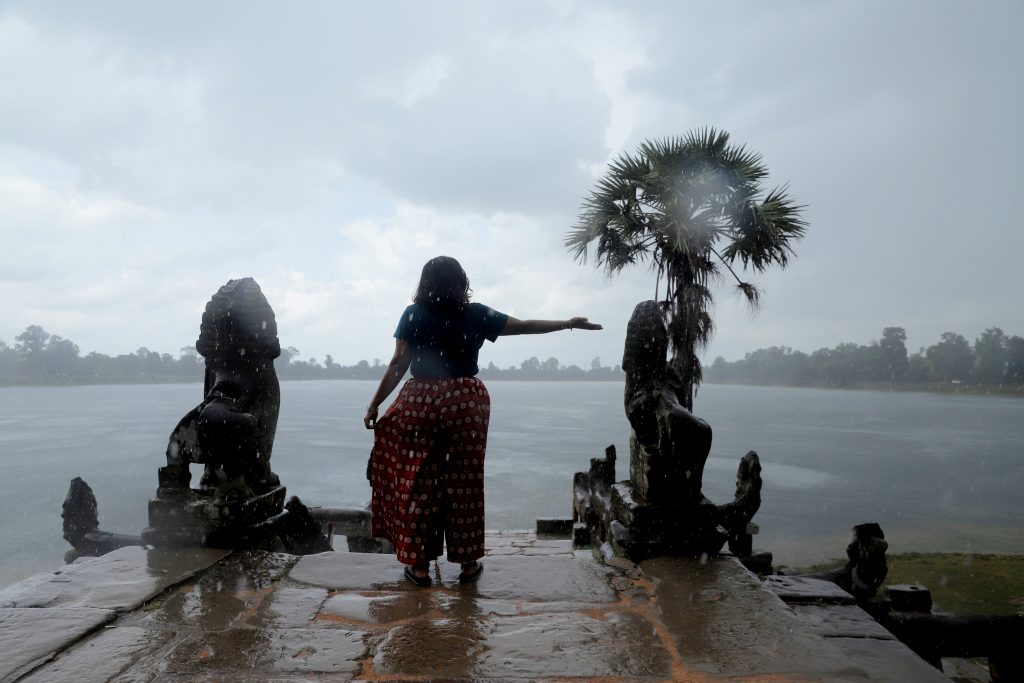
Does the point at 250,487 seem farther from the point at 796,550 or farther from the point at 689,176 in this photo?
the point at 796,550

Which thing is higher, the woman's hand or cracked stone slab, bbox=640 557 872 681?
the woman's hand

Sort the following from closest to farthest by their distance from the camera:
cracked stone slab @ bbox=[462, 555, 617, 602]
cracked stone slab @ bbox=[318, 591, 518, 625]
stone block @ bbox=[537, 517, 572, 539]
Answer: cracked stone slab @ bbox=[318, 591, 518, 625]
cracked stone slab @ bbox=[462, 555, 617, 602]
stone block @ bbox=[537, 517, 572, 539]

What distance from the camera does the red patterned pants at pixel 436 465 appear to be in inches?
117

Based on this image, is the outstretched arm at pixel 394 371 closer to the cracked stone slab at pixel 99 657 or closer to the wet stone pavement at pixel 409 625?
the wet stone pavement at pixel 409 625

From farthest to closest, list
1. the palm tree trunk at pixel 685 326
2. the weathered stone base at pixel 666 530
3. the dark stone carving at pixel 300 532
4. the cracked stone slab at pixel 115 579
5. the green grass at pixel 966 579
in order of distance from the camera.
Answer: the green grass at pixel 966 579 < the palm tree trunk at pixel 685 326 < the dark stone carving at pixel 300 532 < the weathered stone base at pixel 666 530 < the cracked stone slab at pixel 115 579

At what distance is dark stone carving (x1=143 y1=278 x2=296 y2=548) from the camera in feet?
11.6

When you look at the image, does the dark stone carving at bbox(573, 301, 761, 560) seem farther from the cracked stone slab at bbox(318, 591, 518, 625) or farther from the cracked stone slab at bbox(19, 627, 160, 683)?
the cracked stone slab at bbox(19, 627, 160, 683)

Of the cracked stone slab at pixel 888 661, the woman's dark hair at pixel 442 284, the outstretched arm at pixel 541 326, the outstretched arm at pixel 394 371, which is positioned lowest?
the cracked stone slab at pixel 888 661

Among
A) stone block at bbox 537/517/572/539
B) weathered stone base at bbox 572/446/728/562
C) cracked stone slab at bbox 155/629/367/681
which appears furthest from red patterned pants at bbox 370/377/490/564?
stone block at bbox 537/517/572/539

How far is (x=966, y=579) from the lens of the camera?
49.3ft

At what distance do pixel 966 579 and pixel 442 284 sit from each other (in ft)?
58.8

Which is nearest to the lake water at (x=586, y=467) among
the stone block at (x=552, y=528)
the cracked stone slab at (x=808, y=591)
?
the stone block at (x=552, y=528)

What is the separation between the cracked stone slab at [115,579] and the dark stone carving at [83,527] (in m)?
2.87

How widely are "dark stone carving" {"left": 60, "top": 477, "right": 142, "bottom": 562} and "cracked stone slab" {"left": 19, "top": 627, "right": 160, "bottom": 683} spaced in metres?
3.93
